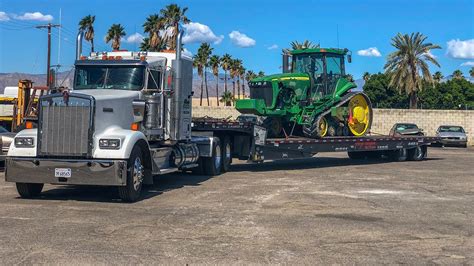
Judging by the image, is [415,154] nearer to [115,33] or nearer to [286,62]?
[286,62]

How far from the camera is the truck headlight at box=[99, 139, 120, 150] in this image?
31.7ft

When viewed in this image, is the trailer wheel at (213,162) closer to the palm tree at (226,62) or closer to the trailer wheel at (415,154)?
the trailer wheel at (415,154)

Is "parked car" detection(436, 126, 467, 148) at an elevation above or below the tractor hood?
below

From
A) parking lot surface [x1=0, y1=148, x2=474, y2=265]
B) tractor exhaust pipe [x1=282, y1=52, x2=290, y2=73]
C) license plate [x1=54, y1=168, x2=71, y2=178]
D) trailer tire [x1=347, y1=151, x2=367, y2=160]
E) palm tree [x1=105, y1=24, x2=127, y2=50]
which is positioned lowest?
parking lot surface [x1=0, y1=148, x2=474, y2=265]

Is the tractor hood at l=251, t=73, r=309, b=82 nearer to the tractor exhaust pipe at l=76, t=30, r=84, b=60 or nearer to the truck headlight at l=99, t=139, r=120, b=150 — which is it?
the tractor exhaust pipe at l=76, t=30, r=84, b=60

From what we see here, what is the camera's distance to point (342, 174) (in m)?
16.0

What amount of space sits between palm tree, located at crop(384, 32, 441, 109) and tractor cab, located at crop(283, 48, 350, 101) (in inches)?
1381

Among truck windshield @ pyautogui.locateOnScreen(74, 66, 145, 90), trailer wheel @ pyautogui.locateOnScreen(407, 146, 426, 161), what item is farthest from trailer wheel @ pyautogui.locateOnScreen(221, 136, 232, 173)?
trailer wheel @ pyautogui.locateOnScreen(407, 146, 426, 161)

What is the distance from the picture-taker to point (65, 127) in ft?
32.0

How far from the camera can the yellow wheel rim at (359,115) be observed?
19.4 m

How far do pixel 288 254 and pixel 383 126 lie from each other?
125 ft

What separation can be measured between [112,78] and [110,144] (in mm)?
2175

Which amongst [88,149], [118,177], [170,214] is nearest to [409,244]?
[170,214]

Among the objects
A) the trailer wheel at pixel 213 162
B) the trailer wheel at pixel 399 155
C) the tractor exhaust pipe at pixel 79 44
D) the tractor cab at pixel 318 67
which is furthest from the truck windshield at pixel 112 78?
the trailer wheel at pixel 399 155
